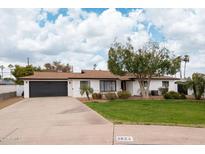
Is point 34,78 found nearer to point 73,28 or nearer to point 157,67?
point 73,28

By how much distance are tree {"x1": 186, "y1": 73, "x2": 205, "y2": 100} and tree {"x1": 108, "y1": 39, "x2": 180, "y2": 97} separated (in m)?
2.09

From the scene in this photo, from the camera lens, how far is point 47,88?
28422 mm

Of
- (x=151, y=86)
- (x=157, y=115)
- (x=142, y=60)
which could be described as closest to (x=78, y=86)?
(x=142, y=60)

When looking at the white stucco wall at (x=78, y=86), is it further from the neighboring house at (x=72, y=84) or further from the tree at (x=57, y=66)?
the tree at (x=57, y=66)

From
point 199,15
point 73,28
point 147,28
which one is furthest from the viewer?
point 147,28

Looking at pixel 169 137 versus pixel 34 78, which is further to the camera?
pixel 34 78

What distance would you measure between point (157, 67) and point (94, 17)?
916cm

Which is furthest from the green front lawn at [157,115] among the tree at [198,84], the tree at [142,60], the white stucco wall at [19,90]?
the white stucco wall at [19,90]

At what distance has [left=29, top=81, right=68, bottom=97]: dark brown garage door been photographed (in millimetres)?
27812

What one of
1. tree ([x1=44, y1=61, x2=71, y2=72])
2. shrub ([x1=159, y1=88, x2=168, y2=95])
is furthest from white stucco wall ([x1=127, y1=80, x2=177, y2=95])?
tree ([x1=44, y1=61, x2=71, y2=72])

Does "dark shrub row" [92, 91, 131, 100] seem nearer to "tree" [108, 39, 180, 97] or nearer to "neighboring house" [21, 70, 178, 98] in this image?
"tree" [108, 39, 180, 97]

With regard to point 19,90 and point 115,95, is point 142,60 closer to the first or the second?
point 115,95
